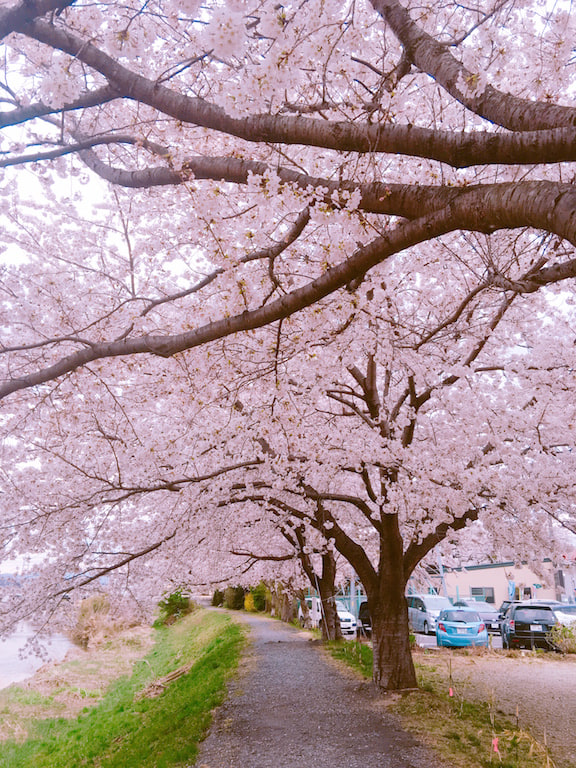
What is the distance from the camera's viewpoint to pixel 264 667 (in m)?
13.5

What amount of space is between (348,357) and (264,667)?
372 inches

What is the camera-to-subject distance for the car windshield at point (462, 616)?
16672 millimetres

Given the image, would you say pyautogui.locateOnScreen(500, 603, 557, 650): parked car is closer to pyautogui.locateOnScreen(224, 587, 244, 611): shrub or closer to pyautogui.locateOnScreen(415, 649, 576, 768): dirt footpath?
pyautogui.locateOnScreen(415, 649, 576, 768): dirt footpath

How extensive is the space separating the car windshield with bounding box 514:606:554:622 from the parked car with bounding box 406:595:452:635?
15.6 feet

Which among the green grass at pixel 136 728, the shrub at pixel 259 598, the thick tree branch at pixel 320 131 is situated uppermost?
the thick tree branch at pixel 320 131

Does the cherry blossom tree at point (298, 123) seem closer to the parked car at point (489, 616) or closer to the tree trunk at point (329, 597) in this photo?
the tree trunk at point (329, 597)

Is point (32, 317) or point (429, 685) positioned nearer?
point (32, 317)

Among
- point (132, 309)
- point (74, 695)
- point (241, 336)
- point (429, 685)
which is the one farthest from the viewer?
point (74, 695)

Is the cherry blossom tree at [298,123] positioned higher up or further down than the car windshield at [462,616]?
higher up

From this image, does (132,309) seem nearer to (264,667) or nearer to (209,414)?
(209,414)

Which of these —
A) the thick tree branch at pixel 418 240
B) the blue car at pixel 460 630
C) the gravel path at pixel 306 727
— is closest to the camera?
the thick tree branch at pixel 418 240

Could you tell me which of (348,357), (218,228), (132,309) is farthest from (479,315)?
(132,309)

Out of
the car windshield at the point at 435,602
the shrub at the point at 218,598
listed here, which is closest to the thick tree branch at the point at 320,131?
the car windshield at the point at 435,602

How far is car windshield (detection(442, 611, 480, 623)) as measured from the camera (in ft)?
54.7
